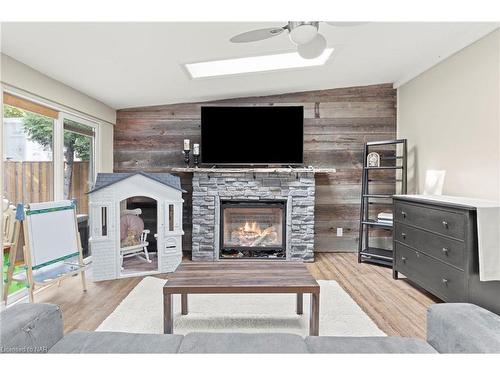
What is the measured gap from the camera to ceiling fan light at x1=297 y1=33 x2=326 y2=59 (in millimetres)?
2131

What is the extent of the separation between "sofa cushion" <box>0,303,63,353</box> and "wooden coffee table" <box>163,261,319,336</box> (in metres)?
0.73

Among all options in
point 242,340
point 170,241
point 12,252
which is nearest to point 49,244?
point 12,252

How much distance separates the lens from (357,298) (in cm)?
307

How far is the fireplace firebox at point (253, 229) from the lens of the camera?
452 cm

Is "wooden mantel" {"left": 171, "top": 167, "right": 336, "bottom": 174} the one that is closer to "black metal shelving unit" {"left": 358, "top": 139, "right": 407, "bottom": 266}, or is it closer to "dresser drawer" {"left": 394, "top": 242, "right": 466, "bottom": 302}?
"black metal shelving unit" {"left": 358, "top": 139, "right": 407, "bottom": 266}

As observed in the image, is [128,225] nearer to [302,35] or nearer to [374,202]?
[302,35]

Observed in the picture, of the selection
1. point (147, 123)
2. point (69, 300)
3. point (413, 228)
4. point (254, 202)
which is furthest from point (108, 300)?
point (413, 228)

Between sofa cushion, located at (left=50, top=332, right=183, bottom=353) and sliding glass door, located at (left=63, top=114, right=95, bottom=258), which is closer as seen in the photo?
sofa cushion, located at (left=50, top=332, right=183, bottom=353)

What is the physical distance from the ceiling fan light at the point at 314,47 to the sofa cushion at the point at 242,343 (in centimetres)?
173

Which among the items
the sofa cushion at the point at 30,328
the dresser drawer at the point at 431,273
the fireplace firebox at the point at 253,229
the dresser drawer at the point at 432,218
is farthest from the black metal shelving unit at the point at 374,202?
the sofa cushion at the point at 30,328

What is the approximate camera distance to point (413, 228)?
332 centimetres

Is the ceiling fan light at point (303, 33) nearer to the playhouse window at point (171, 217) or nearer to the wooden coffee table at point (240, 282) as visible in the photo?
the wooden coffee table at point (240, 282)

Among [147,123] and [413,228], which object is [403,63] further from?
[147,123]

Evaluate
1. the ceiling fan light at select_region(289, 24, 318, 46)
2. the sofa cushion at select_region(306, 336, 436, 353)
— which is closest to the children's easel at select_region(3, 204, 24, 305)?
the sofa cushion at select_region(306, 336, 436, 353)
